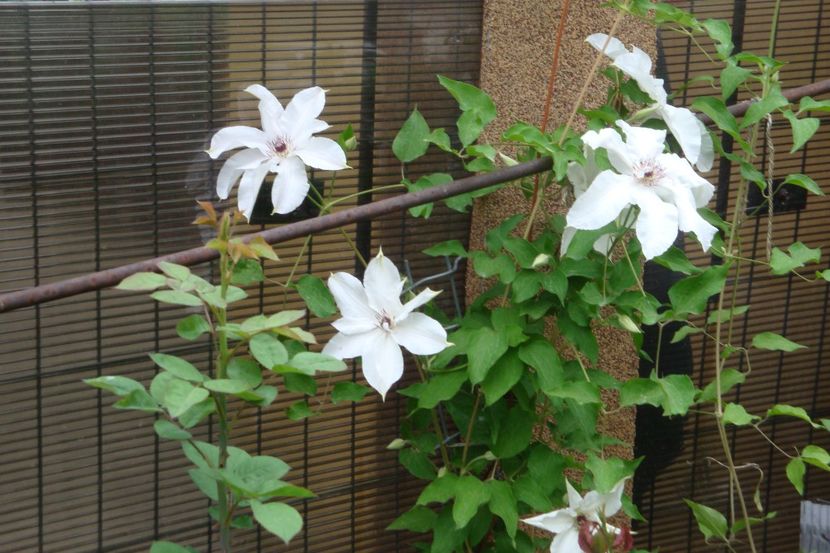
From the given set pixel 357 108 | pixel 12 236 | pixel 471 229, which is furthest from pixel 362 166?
pixel 12 236

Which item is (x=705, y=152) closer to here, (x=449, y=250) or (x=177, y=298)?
(x=449, y=250)

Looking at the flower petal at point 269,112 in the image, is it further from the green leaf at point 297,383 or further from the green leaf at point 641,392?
the green leaf at point 641,392

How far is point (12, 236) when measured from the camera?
2400 mm

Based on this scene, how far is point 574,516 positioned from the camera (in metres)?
2.33

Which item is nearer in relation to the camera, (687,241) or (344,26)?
(344,26)

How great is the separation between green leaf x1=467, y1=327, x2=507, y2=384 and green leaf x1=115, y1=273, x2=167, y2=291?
2.44 ft

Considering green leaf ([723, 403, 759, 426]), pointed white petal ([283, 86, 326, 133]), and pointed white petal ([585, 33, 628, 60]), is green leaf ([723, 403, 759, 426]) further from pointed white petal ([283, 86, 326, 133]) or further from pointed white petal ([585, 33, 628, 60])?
pointed white petal ([283, 86, 326, 133])

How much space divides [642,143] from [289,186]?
71 centimetres

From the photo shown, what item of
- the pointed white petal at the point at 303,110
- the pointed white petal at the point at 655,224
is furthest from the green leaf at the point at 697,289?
the pointed white petal at the point at 303,110

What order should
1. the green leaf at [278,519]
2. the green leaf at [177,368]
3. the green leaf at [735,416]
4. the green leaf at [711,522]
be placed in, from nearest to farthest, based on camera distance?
1. the green leaf at [278,519]
2. the green leaf at [177,368]
3. the green leaf at [735,416]
4. the green leaf at [711,522]

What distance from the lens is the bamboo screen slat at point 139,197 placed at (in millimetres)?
2416

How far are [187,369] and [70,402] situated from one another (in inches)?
34.0

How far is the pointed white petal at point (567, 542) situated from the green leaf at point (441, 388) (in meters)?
0.37

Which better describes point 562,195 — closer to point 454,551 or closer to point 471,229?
point 471,229
